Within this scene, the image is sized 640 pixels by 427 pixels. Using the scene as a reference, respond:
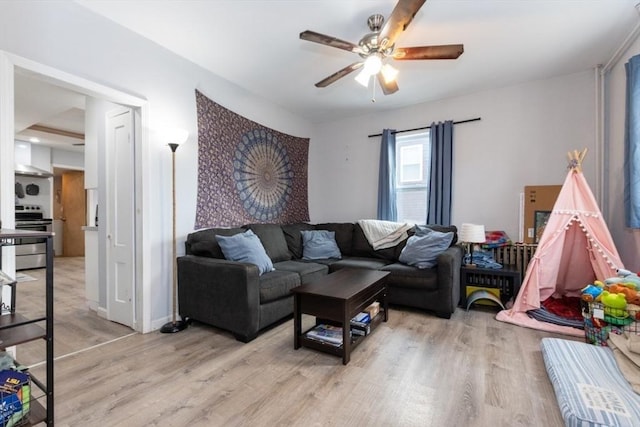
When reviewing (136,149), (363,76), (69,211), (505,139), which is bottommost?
(69,211)

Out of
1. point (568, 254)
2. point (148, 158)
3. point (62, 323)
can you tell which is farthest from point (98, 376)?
point (568, 254)

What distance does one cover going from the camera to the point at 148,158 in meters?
2.62

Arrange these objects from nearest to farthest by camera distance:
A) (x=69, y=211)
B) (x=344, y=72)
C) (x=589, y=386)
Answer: (x=589, y=386), (x=344, y=72), (x=69, y=211)

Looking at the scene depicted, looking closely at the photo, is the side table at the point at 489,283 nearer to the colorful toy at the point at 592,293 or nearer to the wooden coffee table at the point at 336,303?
the colorful toy at the point at 592,293

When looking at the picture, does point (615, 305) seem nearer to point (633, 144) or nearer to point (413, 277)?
point (633, 144)

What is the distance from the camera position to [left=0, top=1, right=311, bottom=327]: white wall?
6.35 feet

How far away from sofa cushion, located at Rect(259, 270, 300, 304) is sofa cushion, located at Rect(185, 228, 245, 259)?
55 cm

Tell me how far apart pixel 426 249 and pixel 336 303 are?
5.02 feet

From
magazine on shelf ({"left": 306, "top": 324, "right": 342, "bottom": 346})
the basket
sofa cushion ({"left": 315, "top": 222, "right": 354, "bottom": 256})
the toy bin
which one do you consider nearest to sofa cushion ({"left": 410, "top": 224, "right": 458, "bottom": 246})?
sofa cushion ({"left": 315, "top": 222, "right": 354, "bottom": 256})

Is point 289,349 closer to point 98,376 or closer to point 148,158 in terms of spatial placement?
point 98,376

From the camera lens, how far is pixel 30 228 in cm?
590

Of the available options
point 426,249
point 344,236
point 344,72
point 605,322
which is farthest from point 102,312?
point 605,322

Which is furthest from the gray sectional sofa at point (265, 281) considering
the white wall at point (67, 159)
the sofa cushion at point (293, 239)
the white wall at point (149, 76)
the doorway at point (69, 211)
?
the doorway at point (69, 211)

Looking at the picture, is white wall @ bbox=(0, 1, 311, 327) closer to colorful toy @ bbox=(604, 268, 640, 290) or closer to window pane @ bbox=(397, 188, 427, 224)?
window pane @ bbox=(397, 188, 427, 224)
